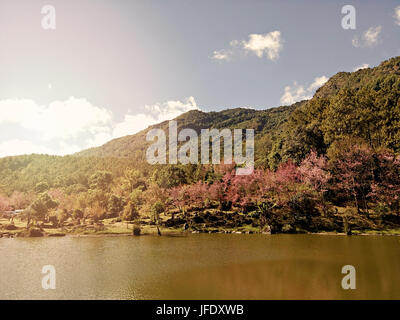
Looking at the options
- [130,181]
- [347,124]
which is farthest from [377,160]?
[130,181]

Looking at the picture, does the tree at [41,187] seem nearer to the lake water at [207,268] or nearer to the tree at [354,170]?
the lake water at [207,268]

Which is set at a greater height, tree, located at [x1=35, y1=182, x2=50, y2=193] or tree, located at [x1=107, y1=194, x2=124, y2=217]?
tree, located at [x1=35, y1=182, x2=50, y2=193]

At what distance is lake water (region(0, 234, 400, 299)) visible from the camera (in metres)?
13.1

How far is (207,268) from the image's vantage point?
17078 millimetres

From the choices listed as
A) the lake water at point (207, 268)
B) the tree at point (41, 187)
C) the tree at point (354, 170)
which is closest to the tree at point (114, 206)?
the lake water at point (207, 268)

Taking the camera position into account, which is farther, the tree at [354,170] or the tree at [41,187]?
the tree at [41,187]

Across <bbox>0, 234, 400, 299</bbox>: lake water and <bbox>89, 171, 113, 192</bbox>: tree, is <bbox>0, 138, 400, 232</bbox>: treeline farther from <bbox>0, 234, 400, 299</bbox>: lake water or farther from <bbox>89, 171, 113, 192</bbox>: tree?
<bbox>89, 171, 113, 192</bbox>: tree

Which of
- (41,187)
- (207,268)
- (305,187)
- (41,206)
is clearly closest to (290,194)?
(305,187)

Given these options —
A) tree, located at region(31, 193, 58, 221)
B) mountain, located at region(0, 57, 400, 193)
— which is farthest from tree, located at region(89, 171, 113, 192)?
tree, located at region(31, 193, 58, 221)

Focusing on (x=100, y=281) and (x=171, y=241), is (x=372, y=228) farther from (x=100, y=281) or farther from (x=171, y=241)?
(x=100, y=281)

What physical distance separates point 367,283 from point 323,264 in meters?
3.76

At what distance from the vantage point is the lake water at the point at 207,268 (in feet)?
42.8

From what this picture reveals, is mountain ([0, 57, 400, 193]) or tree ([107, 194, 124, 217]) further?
tree ([107, 194, 124, 217])

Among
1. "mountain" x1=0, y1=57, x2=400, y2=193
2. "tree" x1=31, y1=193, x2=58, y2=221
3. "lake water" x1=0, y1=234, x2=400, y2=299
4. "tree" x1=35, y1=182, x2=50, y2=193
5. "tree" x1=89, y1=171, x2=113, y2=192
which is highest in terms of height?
"mountain" x1=0, y1=57, x2=400, y2=193
